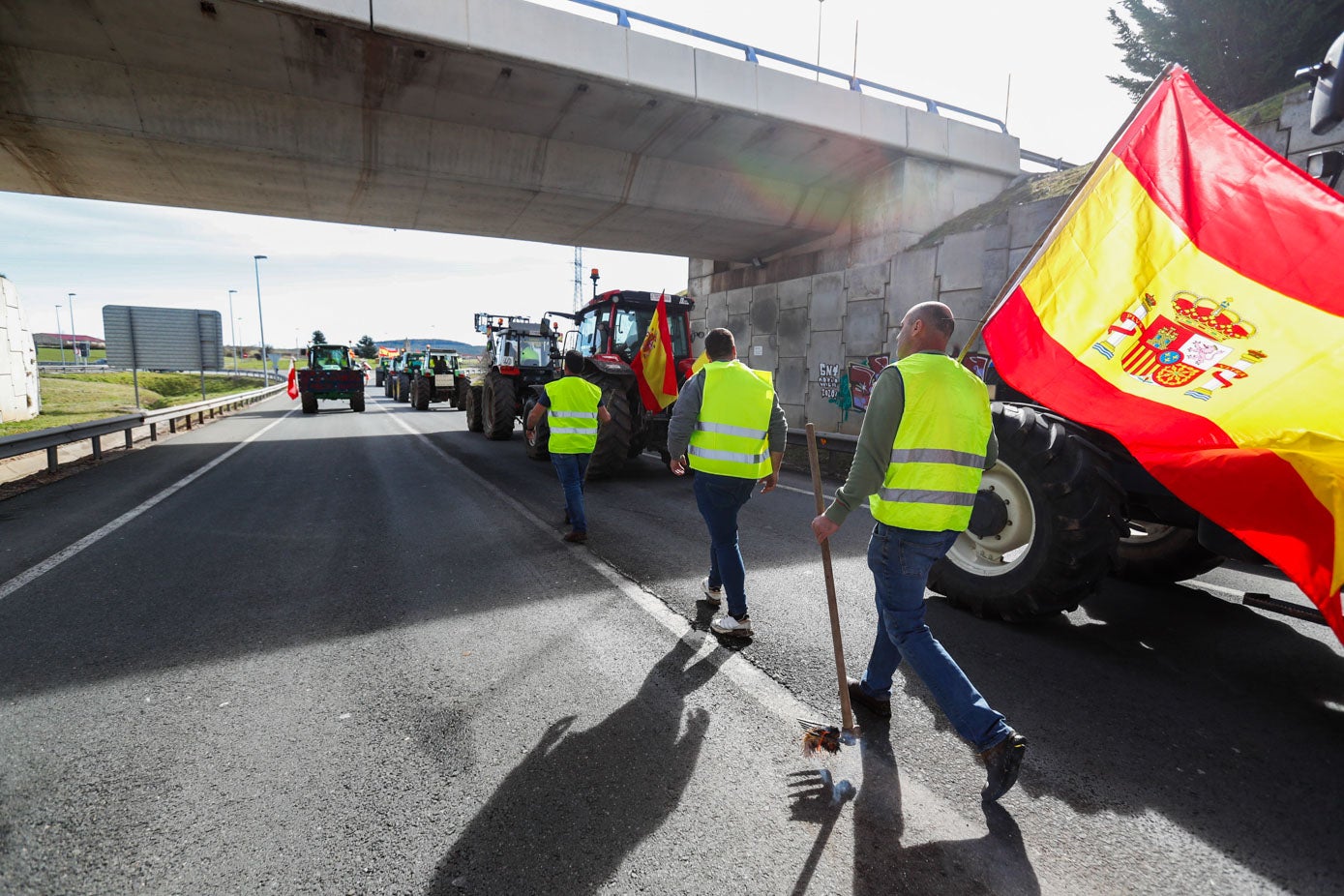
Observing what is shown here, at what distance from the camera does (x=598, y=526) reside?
21.9ft

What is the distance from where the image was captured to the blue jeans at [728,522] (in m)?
3.93

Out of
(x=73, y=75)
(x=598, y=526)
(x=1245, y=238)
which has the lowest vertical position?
(x=598, y=526)

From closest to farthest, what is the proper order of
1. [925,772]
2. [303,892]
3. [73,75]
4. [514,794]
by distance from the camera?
[303,892] → [514,794] → [925,772] → [73,75]

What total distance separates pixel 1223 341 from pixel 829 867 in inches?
114

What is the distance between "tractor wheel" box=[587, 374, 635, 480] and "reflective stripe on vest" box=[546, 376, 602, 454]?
2833mm

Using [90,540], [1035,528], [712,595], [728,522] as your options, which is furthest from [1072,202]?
[90,540]

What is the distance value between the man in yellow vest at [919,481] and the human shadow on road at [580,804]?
105 centimetres

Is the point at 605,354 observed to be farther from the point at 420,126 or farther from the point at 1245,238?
the point at 1245,238

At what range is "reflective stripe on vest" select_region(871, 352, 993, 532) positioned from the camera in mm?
2576

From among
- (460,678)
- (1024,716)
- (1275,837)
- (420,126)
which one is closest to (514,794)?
(460,678)

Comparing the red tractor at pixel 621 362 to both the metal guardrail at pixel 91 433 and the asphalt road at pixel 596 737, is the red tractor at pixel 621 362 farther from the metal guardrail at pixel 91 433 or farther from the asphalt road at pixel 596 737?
the metal guardrail at pixel 91 433

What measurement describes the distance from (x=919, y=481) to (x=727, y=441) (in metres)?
1.44

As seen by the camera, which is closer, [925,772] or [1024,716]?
[925,772]

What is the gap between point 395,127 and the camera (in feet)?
38.6
